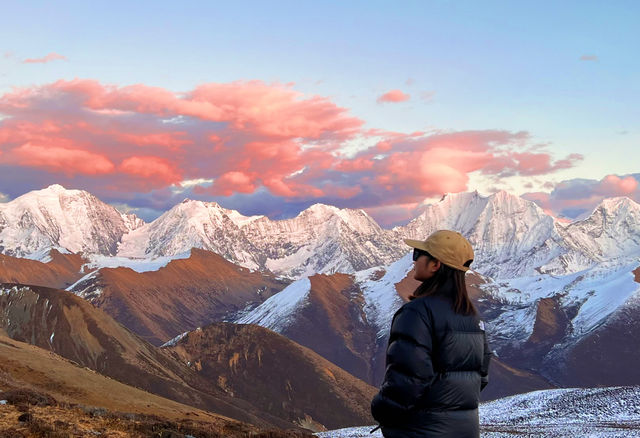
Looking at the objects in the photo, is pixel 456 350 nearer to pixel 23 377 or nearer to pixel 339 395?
pixel 23 377

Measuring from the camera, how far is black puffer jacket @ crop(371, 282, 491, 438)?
318 inches

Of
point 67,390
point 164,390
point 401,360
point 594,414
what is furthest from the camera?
point 164,390

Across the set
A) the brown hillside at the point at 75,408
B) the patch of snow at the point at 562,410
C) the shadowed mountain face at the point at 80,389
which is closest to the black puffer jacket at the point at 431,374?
the brown hillside at the point at 75,408

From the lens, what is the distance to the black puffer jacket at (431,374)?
26.5 ft

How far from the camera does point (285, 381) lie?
186m

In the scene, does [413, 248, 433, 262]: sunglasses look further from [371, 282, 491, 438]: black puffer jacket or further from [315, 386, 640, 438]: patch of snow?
[315, 386, 640, 438]: patch of snow

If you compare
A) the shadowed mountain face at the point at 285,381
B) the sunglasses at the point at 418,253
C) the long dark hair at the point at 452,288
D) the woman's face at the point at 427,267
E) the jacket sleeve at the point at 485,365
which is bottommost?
the shadowed mountain face at the point at 285,381

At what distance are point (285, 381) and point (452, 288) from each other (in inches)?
7185

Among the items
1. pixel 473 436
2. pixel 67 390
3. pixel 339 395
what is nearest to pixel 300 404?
pixel 339 395

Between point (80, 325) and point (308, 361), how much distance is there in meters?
64.9

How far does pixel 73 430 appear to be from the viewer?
21.5 m

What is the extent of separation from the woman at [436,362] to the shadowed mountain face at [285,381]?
16247 centimetres

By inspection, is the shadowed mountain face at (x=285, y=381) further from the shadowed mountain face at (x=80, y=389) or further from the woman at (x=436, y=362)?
the woman at (x=436, y=362)

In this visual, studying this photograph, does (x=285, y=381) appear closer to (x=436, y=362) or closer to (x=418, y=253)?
(x=418, y=253)
